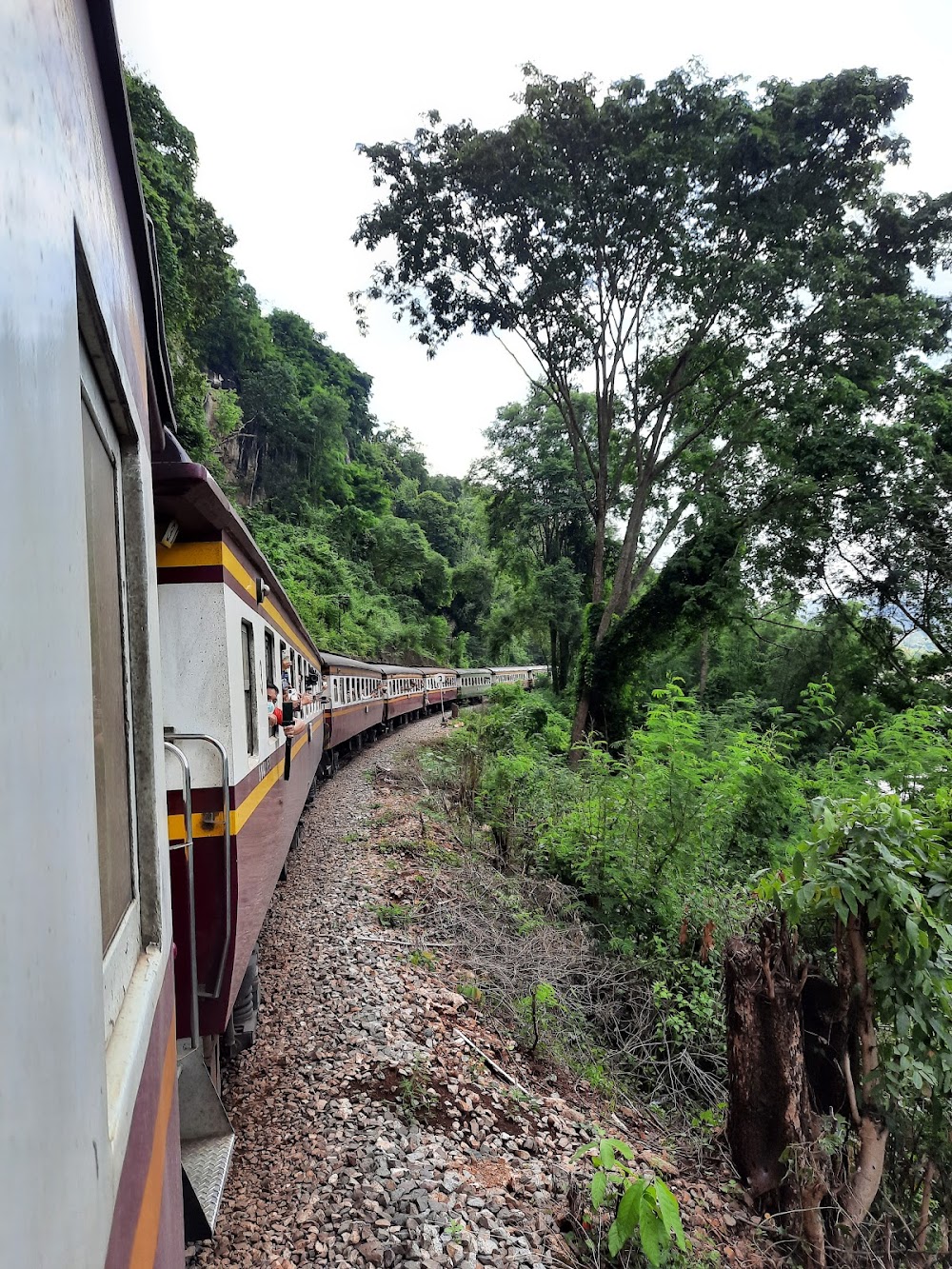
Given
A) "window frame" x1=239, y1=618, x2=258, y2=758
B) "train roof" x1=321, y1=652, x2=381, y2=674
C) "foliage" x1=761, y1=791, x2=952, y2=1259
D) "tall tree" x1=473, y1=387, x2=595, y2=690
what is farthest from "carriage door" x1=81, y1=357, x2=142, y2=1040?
"tall tree" x1=473, y1=387, x2=595, y2=690

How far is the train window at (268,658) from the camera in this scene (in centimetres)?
521

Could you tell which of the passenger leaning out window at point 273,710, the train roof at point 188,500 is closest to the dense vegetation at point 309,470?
the passenger leaning out window at point 273,710

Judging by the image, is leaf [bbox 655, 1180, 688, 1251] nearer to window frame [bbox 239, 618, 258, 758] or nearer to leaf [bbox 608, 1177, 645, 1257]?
leaf [bbox 608, 1177, 645, 1257]

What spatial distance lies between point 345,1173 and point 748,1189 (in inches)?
101

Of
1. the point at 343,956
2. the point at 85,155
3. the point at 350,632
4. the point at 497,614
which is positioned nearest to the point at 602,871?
the point at 343,956

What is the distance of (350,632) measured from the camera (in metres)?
30.1

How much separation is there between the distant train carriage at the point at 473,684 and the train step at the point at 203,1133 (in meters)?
26.8

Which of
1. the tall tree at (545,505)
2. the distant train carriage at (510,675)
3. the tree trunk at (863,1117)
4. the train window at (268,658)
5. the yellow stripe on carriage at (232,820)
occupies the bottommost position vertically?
the tree trunk at (863,1117)

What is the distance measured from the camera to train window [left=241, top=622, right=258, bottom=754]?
421 centimetres

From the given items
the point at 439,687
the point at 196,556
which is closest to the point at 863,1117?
the point at 196,556

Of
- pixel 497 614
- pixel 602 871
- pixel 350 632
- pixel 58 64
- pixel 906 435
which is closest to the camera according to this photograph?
pixel 58 64

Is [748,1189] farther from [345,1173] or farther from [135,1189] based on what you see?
[135,1189]

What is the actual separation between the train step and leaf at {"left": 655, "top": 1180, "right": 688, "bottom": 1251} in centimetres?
203

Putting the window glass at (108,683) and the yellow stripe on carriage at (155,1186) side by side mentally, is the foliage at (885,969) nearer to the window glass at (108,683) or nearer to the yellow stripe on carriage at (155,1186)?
the yellow stripe on carriage at (155,1186)
